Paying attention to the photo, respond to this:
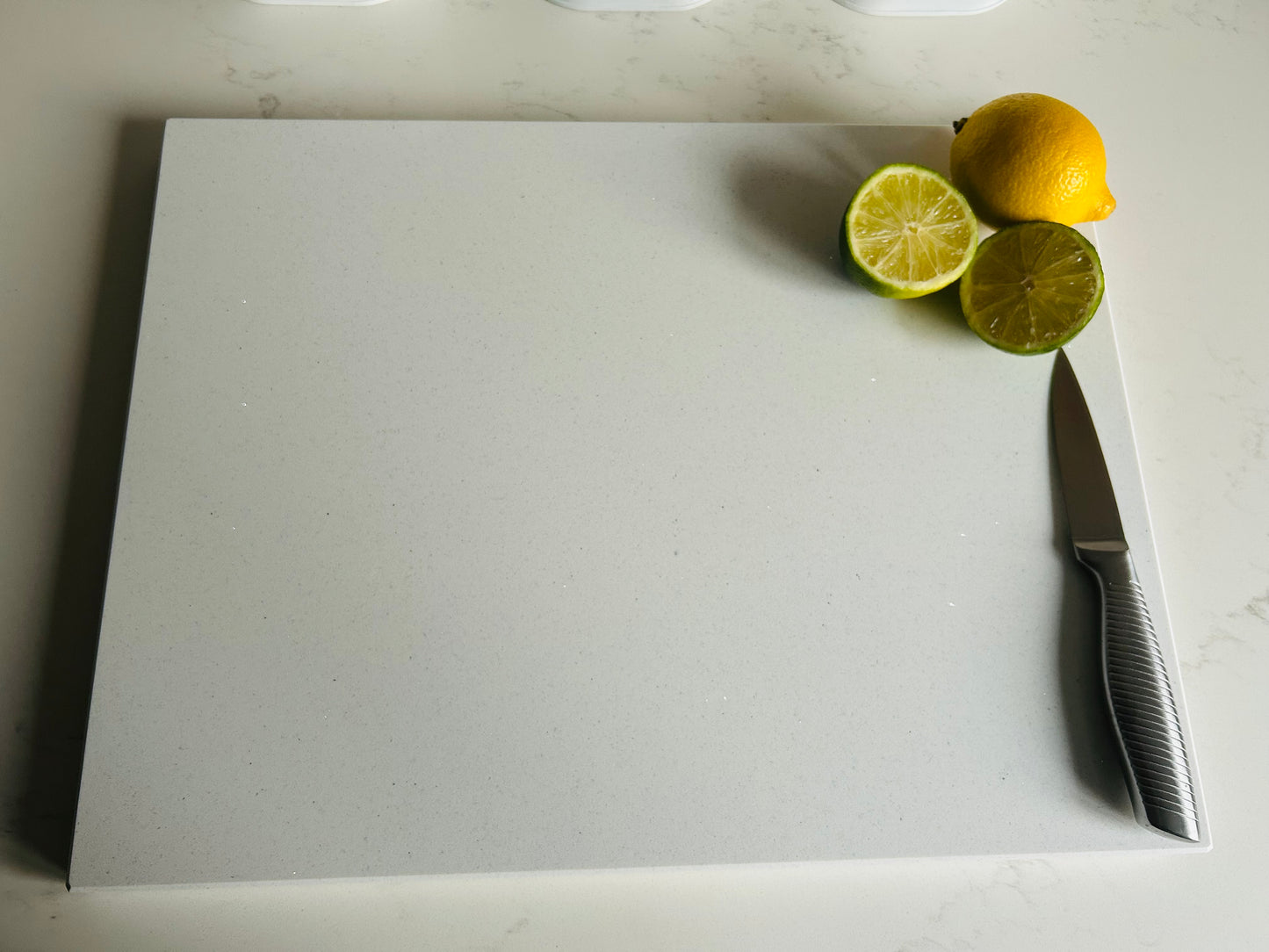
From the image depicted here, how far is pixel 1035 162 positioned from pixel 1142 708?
450mm

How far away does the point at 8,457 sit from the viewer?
78cm

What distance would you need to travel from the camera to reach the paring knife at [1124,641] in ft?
2.16

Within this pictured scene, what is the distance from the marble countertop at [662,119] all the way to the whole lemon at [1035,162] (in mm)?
148

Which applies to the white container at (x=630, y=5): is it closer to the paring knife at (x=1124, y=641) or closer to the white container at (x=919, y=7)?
the white container at (x=919, y=7)

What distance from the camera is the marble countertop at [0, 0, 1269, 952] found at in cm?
69

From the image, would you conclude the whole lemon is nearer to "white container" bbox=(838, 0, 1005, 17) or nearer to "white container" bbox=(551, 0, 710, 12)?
"white container" bbox=(838, 0, 1005, 17)

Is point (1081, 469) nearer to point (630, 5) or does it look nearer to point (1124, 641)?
point (1124, 641)

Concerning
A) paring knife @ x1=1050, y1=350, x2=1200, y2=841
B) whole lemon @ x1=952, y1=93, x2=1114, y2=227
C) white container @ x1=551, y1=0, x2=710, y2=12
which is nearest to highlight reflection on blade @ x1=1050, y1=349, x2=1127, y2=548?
paring knife @ x1=1050, y1=350, x2=1200, y2=841

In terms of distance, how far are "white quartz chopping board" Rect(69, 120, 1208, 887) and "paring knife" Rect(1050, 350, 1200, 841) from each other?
20 mm

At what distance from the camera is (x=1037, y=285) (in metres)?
0.74

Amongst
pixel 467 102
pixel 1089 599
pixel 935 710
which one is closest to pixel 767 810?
pixel 935 710

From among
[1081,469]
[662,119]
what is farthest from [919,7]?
[1081,469]

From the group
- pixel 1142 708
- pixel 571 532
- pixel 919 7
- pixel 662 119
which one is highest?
pixel 919 7

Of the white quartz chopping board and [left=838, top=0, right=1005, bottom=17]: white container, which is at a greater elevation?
[left=838, top=0, right=1005, bottom=17]: white container
